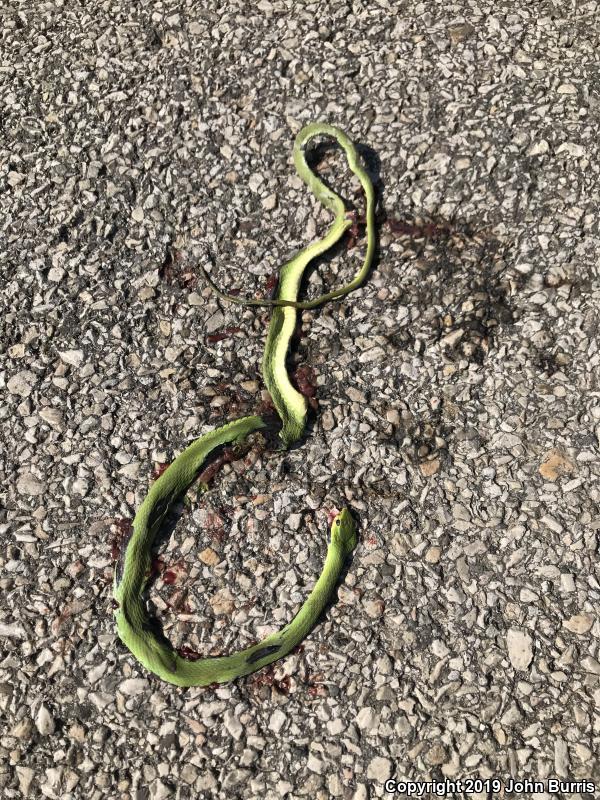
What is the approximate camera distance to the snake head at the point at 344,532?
2.98 metres

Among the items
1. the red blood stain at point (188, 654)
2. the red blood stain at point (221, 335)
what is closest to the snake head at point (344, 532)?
the red blood stain at point (188, 654)

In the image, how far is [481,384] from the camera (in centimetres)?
331

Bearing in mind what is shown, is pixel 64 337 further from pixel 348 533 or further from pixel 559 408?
pixel 559 408

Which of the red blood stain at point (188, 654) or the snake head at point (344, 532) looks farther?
the snake head at point (344, 532)

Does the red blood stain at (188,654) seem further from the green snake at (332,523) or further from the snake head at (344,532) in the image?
the snake head at (344,532)

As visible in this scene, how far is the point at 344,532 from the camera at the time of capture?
299 centimetres

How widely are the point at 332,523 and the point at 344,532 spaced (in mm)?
60

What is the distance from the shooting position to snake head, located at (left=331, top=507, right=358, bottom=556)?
298cm
